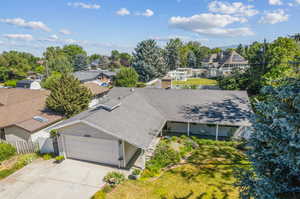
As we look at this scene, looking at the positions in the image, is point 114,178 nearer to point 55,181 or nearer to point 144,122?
point 55,181

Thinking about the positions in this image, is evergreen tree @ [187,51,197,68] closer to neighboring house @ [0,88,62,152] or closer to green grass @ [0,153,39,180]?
neighboring house @ [0,88,62,152]

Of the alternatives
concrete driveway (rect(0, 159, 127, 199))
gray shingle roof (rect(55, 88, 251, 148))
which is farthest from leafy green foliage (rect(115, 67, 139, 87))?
concrete driveway (rect(0, 159, 127, 199))

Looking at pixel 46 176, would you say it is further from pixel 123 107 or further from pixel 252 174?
pixel 252 174

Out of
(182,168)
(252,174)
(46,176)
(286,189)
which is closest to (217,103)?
(182,168)

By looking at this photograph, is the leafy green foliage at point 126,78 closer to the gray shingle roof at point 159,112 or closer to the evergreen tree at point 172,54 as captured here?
the gray shingle roof at point 159,112

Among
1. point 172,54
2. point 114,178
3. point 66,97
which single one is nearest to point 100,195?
point 114,178

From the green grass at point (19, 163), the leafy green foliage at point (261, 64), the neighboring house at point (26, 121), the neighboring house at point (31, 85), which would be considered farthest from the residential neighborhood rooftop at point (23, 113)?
the leafy green foliage at point (261, 64)
